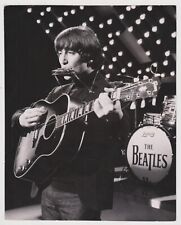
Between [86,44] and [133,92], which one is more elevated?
[86,44]

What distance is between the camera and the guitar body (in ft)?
6.19

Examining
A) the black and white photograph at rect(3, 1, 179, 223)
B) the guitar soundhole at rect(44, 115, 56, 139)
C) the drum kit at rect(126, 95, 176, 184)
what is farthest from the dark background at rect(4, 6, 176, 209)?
→ the drum kit at rect(126, 95, 176, 184)

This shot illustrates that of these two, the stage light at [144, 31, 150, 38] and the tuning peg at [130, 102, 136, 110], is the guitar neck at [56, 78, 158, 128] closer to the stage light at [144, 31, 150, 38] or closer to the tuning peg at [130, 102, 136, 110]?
the tuning peg at [130, 102, 136, 110]

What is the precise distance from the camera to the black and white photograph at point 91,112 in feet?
6.11

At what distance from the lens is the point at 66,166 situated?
188 centimetres

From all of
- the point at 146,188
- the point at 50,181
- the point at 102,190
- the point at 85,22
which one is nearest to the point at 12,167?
the point at 50,181

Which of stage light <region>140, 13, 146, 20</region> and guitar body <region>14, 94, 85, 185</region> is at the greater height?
stage light <region>140, 13, 146, 20</region>

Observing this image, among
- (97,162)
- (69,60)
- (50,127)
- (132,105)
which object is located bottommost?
(97,162)

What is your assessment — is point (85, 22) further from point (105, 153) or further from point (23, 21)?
point (105, 153)

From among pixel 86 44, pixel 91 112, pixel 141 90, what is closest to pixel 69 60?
pixel 86 44

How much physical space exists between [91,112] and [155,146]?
341 mm

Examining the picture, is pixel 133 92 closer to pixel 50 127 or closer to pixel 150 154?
pixel 150 154

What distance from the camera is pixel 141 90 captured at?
1850 mm

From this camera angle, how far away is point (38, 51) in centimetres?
191
